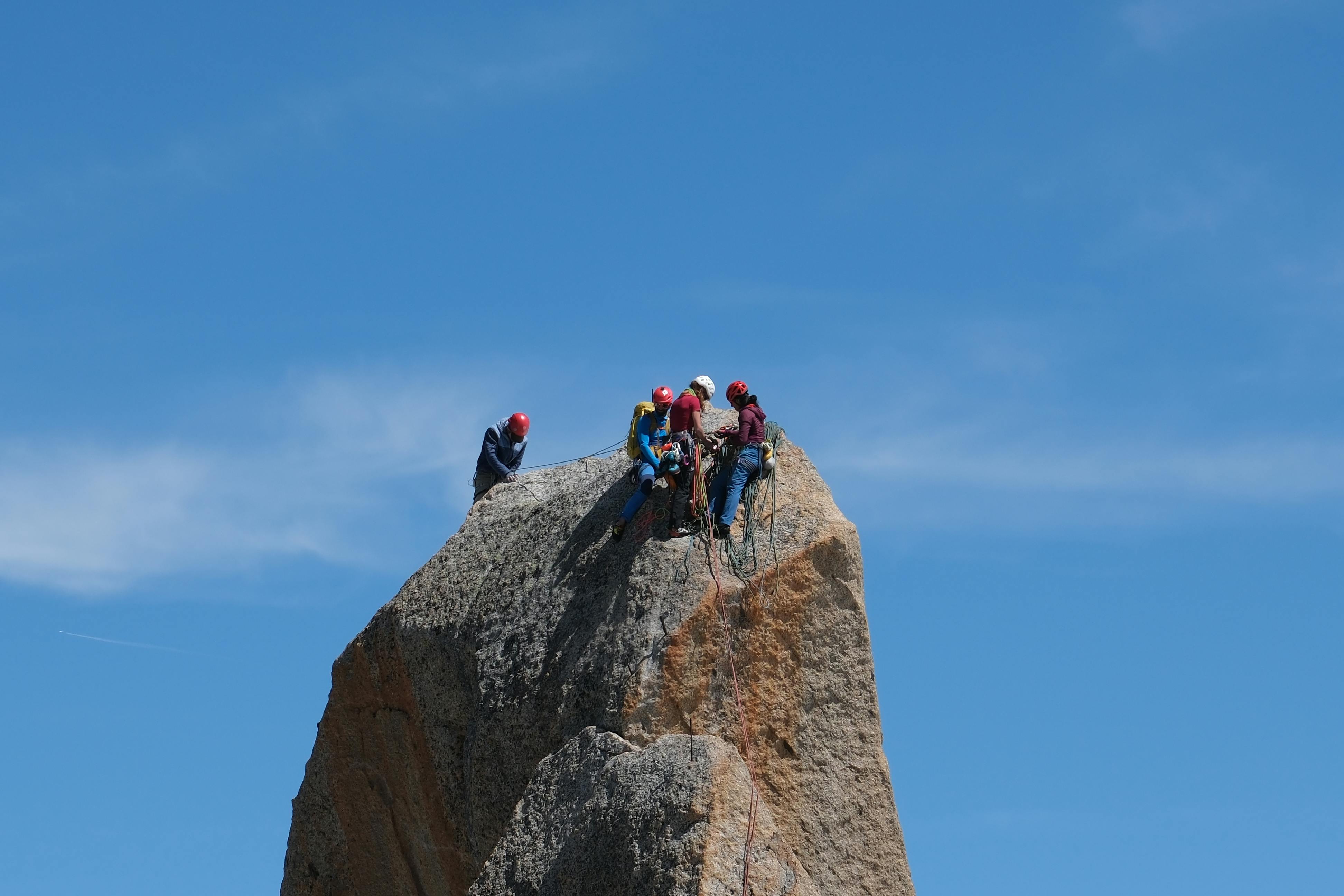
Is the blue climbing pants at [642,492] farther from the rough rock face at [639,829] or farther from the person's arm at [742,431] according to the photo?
the rough rock face at [639,829]

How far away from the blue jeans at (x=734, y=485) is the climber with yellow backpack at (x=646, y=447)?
0.58 meters

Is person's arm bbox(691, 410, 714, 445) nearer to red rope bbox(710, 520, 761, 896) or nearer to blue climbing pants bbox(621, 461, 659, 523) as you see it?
blue climbing pants bbox(621, 461, 659, 523)

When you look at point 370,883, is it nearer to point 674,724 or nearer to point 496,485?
point 496,485

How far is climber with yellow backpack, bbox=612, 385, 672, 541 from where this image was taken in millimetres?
18516

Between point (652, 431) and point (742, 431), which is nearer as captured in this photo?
point (742, 431)

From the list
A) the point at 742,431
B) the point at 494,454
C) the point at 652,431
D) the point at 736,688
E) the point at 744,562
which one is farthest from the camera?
the point at 494,454

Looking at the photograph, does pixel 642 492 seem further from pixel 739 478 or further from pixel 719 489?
pixel 739 478

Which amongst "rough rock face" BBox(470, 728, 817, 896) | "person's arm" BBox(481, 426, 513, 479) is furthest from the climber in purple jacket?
"person's arm" BBox(481, 426, 513, 479)

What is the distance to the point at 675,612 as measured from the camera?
56.8ft

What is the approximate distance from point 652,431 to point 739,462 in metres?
1.33

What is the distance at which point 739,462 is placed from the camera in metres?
18.2

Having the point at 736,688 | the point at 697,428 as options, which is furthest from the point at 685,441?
the point at 736,688

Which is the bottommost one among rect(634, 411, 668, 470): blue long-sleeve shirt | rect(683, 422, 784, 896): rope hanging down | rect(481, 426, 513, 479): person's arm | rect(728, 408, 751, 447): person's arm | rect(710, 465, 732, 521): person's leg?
rect(683, 422, 784, 896): rope hanging down

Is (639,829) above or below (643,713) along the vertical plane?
below
